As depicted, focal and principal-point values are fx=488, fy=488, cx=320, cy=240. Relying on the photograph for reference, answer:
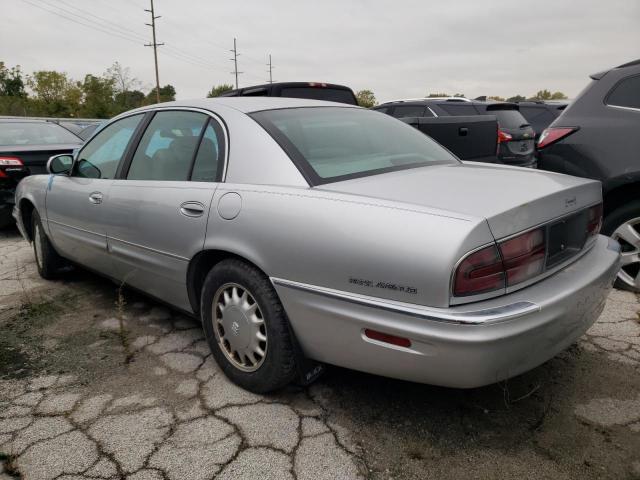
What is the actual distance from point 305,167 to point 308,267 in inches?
19.6

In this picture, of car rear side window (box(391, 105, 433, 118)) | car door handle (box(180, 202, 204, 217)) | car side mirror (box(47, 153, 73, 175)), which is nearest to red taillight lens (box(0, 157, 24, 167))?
car side mirror (box(47, 153, 73, 175))

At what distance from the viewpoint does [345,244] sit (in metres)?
1.85

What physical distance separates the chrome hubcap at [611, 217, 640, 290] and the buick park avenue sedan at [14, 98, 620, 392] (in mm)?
1123

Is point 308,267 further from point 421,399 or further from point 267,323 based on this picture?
point 421,399

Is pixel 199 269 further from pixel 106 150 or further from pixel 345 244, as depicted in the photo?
pixel 106 150

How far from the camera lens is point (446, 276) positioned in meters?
1.65

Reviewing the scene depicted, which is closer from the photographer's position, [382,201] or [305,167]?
[382,201]

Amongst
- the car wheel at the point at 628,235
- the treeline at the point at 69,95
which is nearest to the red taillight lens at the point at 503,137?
the car wheel at the point at 628,235

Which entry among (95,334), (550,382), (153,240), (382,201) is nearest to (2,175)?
(95,334)

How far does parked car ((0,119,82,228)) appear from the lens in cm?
582

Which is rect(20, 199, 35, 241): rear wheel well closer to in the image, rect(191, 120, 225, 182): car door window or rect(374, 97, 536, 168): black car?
rect(191, 120, 225, 182): car door window

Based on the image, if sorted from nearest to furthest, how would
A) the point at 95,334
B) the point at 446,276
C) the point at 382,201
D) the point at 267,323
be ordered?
1. the point at 446,276
2. the point at 382,201
3. the point at 267,323
4. the point at 95,334

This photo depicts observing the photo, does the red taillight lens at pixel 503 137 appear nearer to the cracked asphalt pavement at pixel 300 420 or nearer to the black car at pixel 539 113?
the black car at pixel 539 113

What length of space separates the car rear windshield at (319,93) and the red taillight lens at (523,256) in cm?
519
